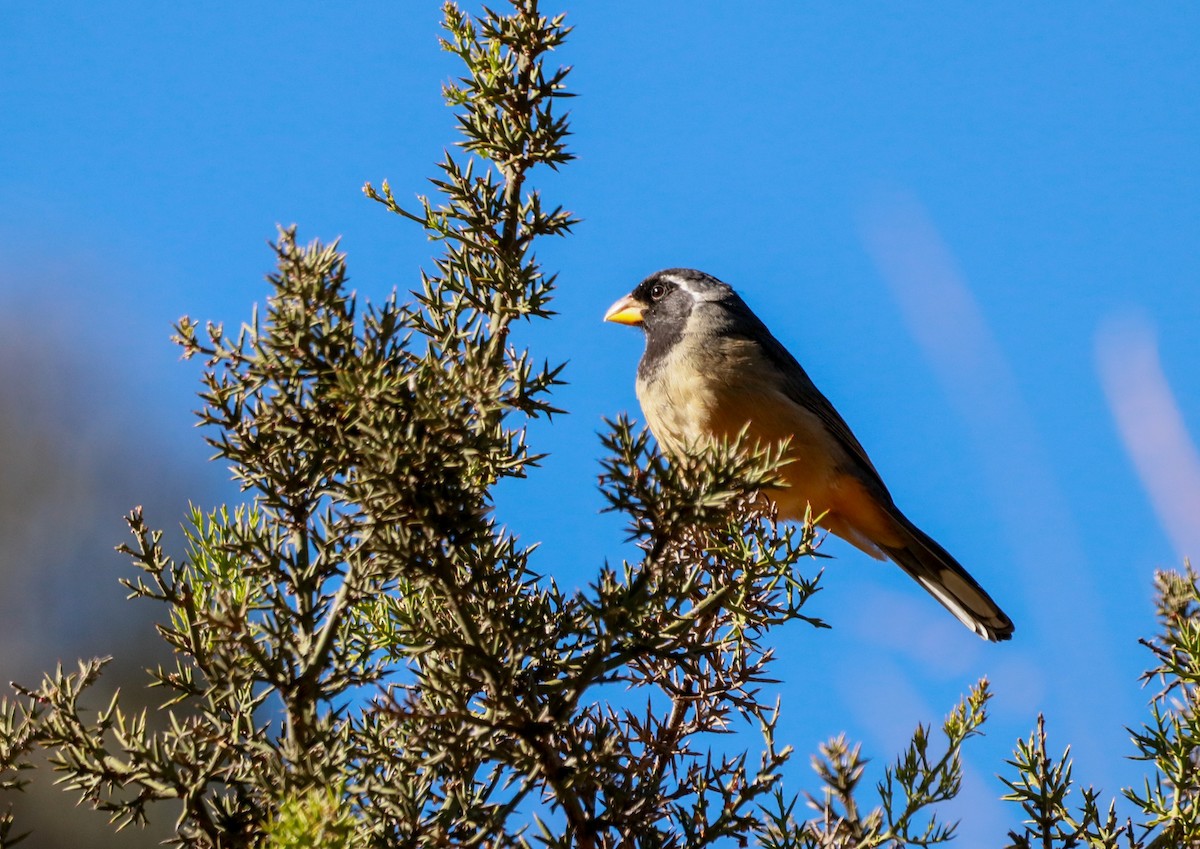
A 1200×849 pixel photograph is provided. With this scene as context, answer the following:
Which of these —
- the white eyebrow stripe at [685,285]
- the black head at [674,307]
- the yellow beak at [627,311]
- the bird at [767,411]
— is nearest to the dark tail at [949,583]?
the bird at [767,411]

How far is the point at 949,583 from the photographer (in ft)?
17.1

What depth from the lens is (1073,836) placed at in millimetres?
2139

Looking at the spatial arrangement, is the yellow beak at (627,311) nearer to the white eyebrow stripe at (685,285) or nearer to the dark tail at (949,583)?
the white eyebrow stripe at (685,285)

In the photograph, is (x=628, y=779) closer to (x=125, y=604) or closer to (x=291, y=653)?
(x=291, y=653)

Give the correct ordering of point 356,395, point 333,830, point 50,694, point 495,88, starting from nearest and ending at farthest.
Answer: point 333,830 < point 356,395 < point 50,694 < point 495,88

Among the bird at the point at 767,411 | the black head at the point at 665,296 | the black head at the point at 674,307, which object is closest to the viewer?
the bird at the point at 767,411

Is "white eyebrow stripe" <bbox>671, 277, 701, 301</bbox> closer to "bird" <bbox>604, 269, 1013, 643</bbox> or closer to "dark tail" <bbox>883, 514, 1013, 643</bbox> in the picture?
"bird" <bbox>604, 269, 1013, 643</bbox>

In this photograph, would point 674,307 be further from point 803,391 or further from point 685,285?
point 803,391

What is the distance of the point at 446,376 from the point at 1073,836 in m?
1.34

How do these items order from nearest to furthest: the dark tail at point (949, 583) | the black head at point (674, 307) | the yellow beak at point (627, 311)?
1. the dark tail at point (949, 583)
2. the black head at point (674, 307)
3. the yellow beak at point (627, 311)

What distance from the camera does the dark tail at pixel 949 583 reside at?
5.05 m

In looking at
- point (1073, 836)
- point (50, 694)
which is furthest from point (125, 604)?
point (1073, 836)

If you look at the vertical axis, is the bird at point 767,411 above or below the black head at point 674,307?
below

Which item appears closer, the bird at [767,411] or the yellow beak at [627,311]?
the bird at [767,411]
